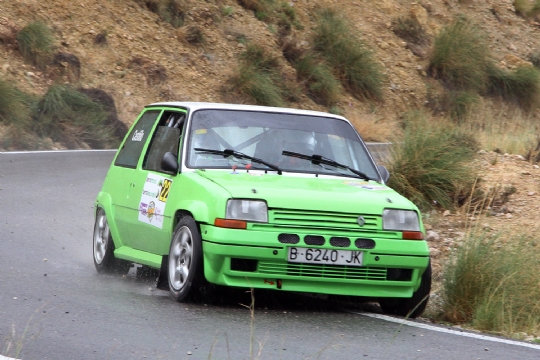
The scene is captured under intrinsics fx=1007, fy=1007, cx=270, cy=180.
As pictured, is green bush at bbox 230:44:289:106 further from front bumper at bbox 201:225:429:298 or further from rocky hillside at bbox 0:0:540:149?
front bumper at bbox 201:225:429:298

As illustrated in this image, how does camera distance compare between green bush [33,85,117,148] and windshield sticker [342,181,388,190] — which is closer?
windshield sticker [342,181,388,190]

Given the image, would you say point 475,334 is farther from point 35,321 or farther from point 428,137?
point 428,137

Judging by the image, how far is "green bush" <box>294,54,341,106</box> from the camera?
2917 centimetres

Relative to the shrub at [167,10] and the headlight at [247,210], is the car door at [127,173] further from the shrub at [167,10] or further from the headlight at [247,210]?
the shrub at [167,10]

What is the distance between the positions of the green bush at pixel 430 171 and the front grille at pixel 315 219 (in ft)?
16.8

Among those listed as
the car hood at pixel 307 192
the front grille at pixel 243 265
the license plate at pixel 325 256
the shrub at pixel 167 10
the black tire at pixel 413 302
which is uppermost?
the shrub at pixel 167 10

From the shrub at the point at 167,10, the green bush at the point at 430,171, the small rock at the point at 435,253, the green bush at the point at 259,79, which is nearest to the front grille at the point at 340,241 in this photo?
the small rock at the point at 435,253

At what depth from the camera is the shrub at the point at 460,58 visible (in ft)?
110

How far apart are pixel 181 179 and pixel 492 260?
238cm

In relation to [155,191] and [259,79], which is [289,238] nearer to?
[155,191]

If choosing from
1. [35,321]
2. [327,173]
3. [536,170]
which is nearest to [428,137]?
[536,170]

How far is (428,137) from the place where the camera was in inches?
482

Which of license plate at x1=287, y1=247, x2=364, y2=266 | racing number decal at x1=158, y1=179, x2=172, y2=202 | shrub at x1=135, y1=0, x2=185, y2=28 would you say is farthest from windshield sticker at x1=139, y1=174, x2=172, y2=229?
shrub at x1=135, y1=0, x2=185, y2=28

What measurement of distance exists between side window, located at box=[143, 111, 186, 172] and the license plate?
1.71m
